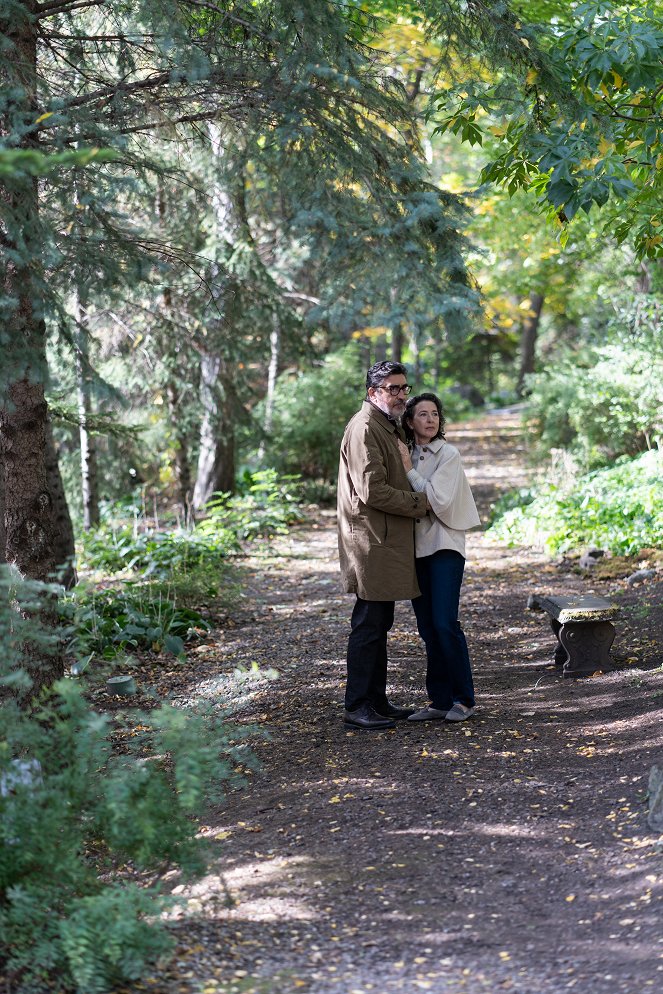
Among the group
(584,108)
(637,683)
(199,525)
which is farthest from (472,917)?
(199,525)

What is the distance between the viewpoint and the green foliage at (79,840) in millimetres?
2895

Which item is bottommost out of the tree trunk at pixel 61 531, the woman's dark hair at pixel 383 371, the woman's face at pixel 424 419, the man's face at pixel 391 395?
the tree trunk at pixel 61 531

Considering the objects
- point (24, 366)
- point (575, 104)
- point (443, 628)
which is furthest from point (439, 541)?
point (575, 104)

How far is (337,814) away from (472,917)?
1021 mm

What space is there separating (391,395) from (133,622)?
3.71m

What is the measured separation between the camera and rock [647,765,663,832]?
4059 millimetres

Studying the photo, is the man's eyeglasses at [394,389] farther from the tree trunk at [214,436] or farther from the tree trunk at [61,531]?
the tree trunk at [214,436]

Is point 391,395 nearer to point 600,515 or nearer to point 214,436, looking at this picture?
point 600,515

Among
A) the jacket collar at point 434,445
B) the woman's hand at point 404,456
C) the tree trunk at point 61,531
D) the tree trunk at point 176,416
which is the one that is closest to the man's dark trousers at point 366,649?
the woman's hand at point 404,456

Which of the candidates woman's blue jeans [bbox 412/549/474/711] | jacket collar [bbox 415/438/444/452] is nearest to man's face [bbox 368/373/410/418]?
jacket collar [bbox 415/438/444/452]

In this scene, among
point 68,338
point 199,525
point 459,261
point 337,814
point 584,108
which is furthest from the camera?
point 199,525

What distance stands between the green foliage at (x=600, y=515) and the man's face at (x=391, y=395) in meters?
5.37

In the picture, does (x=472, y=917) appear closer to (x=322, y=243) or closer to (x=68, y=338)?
(x=68, y=338)

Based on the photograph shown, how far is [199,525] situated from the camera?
12133mm
